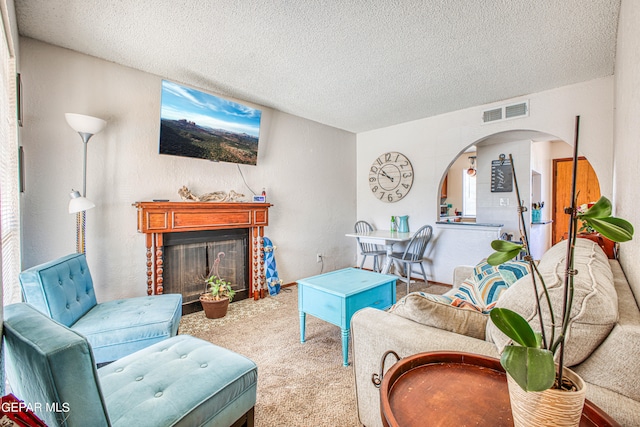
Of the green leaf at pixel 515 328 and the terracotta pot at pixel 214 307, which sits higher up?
the green leaf at pixel 515 328

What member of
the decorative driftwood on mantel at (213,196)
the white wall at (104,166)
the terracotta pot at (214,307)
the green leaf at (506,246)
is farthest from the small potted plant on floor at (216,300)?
the green leaf at (506,246)

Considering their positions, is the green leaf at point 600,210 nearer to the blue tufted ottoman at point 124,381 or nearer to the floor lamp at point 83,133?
the blue tufted ottoman at point 124,381

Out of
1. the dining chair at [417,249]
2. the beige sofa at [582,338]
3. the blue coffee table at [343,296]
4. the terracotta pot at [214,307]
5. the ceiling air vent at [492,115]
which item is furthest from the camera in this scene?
the dining chair at [417,249]

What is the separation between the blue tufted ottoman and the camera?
804 mm

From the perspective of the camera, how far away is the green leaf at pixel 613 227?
21.6 inches

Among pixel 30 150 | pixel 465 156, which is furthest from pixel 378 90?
pixel 465 156

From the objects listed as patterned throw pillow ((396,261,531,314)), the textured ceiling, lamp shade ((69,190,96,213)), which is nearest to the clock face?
the textured ceiling

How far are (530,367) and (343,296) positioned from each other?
5.30 ft

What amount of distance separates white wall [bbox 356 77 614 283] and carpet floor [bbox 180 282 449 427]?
228 centimetres

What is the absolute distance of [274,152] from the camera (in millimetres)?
3984

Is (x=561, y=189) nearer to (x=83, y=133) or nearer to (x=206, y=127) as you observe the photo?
(x=206, y=127)

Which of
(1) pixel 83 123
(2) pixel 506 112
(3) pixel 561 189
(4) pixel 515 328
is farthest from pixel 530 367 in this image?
(3) pixel 561 189

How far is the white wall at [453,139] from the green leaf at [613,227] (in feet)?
10.6

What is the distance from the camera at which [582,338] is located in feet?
2.72
